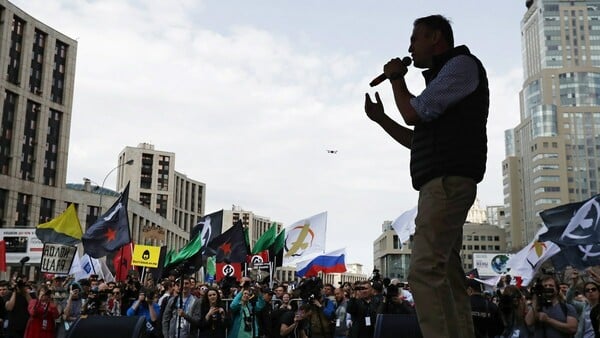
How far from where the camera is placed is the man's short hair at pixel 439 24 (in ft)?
11.2

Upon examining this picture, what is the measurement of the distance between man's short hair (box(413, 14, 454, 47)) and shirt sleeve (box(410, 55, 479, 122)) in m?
0.22

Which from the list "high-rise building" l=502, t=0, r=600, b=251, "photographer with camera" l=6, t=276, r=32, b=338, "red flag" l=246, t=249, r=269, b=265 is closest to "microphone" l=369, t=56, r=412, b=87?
"photographer with camera" l=6, t=276, r=32, b=338

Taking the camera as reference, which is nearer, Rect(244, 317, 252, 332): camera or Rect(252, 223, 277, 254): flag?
Rect(244, 317, 252, 332): camera

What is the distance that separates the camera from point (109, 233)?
2089cm

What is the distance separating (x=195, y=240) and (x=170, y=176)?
5498 inches

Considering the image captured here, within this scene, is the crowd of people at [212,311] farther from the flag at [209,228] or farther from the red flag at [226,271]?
the flag at [209,228]

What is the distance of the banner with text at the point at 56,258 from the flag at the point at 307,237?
8344mm

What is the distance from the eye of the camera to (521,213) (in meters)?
164

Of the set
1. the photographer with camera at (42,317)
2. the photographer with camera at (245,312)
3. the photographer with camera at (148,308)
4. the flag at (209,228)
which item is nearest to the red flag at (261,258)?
the flag at (209,228)

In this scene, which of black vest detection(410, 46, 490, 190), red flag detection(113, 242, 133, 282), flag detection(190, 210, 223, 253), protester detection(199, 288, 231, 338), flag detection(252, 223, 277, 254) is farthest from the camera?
flag detection(252, 223, 277, 254)

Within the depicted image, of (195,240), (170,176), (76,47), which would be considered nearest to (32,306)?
(195,240)

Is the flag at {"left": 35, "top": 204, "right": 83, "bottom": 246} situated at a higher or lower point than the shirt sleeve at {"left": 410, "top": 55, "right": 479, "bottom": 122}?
higher

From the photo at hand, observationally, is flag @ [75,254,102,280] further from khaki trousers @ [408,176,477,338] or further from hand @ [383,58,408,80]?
khaki trousers @ [408,176,477,338]

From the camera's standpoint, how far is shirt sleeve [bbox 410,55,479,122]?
312 cm
